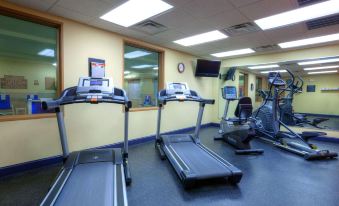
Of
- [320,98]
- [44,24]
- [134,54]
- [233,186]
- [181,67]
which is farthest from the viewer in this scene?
[320,98]

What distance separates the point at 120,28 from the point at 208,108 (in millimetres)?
4471

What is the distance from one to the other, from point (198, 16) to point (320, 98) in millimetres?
7949

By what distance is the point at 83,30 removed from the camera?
11.6ft

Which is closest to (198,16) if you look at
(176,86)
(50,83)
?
(176,86)

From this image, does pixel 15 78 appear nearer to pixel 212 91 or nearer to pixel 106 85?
pixel 106 85

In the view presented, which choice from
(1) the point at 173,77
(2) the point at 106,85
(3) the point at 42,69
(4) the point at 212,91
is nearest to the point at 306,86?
(4) the point at 212,91

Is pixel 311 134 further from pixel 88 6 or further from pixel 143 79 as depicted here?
pixel 143 79

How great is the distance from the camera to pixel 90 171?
2.40 m

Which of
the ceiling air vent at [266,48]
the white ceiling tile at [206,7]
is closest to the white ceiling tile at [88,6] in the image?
the white ceiling tile at [206,7]

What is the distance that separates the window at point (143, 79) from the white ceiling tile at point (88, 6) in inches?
57.6

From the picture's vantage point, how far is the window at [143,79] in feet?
16.8

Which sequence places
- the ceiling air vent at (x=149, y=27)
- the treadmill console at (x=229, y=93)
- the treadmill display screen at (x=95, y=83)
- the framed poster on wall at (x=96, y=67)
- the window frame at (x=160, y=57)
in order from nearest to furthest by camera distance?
1. the treadmill display screen at (x=95, y=83)
2. the ceiling air vent at (x=149, y=27)
3. the framed poster on wall at (x=96, y=67)
4. the window frame at (x=160, y=57)
5. the treadmill console at (x=229, y=93)

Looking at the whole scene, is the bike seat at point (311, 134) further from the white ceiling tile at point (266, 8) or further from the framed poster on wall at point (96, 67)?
the framed poster on wall at point (96, 67)

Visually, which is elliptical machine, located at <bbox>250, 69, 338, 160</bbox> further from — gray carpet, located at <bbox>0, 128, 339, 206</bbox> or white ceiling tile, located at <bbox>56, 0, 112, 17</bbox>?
white ceiling tile, located at <bbox>56, 0, 112, 17</bbox>
